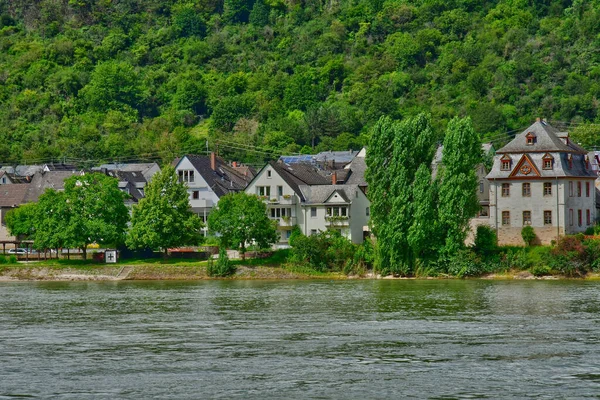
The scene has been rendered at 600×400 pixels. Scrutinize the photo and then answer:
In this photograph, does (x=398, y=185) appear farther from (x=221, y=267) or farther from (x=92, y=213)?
(x=92, y=213)

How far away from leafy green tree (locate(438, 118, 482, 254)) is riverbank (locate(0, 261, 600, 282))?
3.72m

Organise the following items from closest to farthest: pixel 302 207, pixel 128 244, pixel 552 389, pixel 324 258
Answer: pixel 552 389 → pixel 324 258 → pixel 128 244 → pixel 302 207

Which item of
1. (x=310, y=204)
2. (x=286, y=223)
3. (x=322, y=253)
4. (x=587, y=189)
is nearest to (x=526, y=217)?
(x=587, y=189)

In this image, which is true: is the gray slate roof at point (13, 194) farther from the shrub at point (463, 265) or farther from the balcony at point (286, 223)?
the shrub at point (463, 265)

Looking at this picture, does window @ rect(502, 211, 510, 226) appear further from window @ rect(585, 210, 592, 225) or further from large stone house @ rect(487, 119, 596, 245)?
window @ rect(585, 210, 592, 225)

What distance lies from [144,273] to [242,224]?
935 centimetres

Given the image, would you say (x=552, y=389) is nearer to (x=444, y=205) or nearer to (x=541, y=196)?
(x=444, y=205)

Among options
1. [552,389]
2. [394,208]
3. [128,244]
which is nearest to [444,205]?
[394,208]

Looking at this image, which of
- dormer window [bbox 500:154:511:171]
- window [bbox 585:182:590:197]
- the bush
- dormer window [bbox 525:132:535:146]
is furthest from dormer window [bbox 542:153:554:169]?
the bush

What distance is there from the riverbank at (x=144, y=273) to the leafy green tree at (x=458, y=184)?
3723mm

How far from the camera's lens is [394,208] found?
95.9 metres

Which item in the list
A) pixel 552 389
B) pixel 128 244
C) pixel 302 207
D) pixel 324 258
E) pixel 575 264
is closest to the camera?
pixel 552 389

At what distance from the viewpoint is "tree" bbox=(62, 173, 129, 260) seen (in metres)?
108

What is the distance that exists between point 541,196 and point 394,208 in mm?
14225
